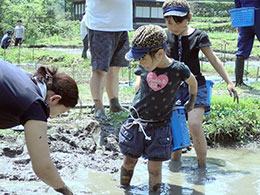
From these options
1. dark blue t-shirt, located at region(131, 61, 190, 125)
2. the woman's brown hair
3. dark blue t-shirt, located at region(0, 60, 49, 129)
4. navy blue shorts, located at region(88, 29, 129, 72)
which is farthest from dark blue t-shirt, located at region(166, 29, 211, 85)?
dark blue t-shirt, located at region(0, 60, 49, 129)

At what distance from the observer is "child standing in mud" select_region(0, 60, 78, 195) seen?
8.23 feet

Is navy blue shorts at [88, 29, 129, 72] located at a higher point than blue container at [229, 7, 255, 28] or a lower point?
lower

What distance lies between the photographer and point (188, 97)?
4.36 m

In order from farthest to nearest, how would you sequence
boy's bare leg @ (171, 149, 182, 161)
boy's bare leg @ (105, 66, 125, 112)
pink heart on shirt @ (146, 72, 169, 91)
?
boy's bare leg @ (105, 66, 125, 112)
boy's bare leg @ (171, 149, 182, 161)
pink heart on shirt @ (146, 72, 169, 91)

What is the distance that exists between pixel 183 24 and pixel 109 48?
1483 millimetres

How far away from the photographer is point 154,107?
373 cm

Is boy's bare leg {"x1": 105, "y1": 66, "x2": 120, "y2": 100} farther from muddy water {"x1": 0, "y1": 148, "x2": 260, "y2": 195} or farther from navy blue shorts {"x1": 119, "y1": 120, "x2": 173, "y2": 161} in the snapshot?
navy blue shorts {"x1": 119, "y1": 120, "x2": 173, "y2": 161}

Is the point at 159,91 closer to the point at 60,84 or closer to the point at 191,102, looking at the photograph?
the point at 191,102

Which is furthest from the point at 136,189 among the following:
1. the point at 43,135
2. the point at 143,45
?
the point at 43,135

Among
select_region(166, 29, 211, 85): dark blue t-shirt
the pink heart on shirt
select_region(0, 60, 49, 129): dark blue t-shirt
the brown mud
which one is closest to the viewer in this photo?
select_region(0, 60, 49, 129): dark blue t-shirt

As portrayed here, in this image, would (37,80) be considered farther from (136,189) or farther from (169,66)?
(136,189)

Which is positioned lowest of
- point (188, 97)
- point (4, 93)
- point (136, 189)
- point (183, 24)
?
point (136, 189)

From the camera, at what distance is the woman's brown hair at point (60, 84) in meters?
2.64

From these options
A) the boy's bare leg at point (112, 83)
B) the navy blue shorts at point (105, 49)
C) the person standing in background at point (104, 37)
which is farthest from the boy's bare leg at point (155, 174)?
the boy's bare leg at point (112, 83)
